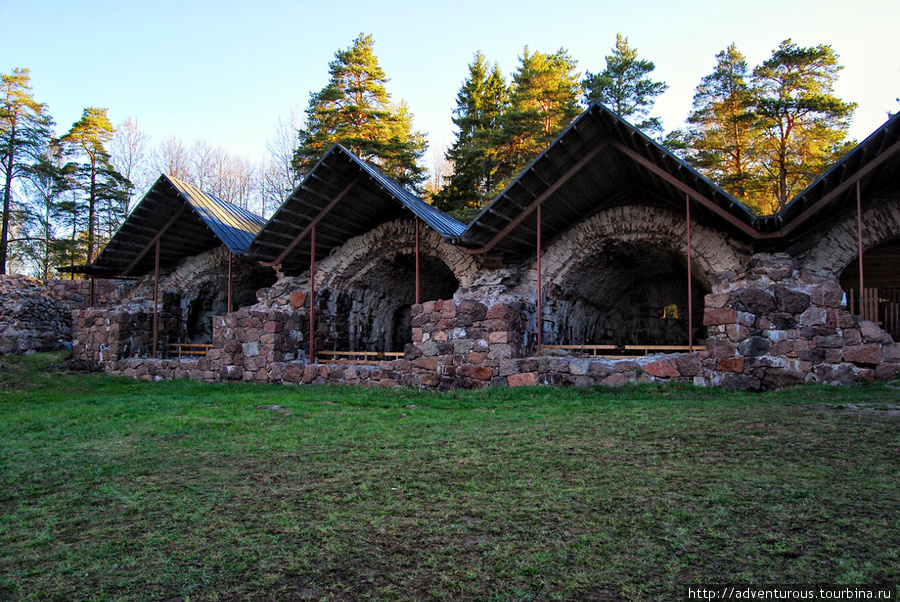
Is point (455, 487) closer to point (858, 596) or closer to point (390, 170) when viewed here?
point (858, 596)

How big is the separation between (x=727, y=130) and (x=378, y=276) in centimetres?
1591

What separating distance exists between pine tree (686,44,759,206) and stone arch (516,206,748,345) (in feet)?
21.2

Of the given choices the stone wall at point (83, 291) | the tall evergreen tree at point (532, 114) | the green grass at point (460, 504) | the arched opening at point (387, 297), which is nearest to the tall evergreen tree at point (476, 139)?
the tall evergreen tree at point (532, 114)

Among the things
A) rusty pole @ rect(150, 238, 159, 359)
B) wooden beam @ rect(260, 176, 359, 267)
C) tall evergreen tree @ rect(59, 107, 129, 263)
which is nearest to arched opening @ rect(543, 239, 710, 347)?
wooden beam @ rect(260, 176, 359, 267)

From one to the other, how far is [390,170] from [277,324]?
13.4m

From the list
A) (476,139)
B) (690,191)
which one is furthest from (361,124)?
(690,191)

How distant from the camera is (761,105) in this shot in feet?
66.0

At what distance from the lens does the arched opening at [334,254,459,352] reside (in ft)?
49.2

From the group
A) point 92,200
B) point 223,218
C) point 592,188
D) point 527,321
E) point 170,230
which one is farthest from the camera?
point 92,200

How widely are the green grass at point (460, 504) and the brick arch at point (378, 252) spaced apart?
6.58 metres

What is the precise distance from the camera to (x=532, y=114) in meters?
22.6

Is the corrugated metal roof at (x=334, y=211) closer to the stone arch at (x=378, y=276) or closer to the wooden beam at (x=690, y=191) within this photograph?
the stone arch at (x=378, y=276)

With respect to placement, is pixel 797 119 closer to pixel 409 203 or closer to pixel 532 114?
pixel 532 114

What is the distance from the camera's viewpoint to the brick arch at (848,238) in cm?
931
